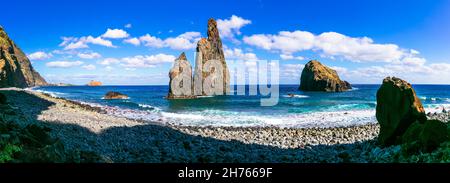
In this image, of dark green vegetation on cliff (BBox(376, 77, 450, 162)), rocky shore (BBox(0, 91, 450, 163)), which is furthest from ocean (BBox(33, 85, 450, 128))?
dark green vegetation on cliff (BBox(376, 77, 450, 162))

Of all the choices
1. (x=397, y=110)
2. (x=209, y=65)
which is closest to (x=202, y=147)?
(x=397, y=110)

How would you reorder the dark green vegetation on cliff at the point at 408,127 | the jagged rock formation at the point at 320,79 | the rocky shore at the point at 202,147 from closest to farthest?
the dark green vegetation on cliff at the point at 408,127
the rocky shore at the point at 202,147
the jagged rock formation at the point at 320,79

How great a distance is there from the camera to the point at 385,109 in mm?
15172

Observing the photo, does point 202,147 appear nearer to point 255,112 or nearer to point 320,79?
point 255,112

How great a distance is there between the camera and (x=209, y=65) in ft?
329

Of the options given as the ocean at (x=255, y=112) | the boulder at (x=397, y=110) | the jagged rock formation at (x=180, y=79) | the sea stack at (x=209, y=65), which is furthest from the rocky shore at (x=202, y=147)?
the sea stack at (x=209, y=65)

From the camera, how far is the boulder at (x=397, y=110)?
13984 mm

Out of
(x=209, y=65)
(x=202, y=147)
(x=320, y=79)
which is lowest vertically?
(x=202, y=147)

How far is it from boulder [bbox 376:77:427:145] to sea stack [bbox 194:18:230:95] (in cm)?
7560

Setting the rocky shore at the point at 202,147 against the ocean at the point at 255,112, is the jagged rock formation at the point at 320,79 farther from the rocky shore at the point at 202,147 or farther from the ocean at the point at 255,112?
the rocky shore at the point at 202,147

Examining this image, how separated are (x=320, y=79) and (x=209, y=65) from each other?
45125mm

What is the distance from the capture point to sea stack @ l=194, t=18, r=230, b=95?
308ft

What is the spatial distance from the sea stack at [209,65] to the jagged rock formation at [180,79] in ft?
19.6
